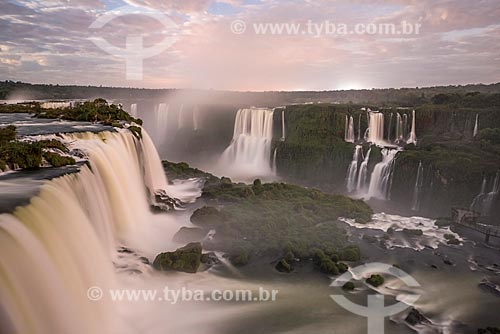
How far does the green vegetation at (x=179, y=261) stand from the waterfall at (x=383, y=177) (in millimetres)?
21636

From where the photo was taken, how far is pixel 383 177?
31.9m

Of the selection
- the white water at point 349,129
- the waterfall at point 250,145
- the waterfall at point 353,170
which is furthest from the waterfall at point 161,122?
the waterfall at point 353,170

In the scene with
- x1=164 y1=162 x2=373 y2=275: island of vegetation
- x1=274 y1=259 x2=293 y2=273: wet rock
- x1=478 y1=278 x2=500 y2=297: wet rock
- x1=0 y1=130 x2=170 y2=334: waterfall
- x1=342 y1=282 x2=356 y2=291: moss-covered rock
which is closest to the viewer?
x1=0 y1=130 x2=170 y2=334: waterfall

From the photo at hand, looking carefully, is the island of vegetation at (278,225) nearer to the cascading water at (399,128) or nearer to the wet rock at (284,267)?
the wet rock at (284,267)

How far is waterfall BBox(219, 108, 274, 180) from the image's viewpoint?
139 feet

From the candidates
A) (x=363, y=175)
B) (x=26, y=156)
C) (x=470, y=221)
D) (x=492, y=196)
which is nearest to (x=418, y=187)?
(x=492, y=196)

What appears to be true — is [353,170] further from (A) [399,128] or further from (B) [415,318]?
(B) [415,318]

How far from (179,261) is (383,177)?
75.6 ft

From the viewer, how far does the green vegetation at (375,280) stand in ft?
45.1

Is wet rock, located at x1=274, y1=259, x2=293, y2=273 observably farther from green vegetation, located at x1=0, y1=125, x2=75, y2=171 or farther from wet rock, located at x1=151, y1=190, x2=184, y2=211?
green vegetation, located at x1=0, y1=125, x2=75, y2=171

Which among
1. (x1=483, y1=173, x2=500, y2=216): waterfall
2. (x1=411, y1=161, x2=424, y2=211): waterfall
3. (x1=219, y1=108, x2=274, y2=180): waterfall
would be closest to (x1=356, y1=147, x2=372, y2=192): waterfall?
(x1=411, y1=161, x2=424, y2=211): waterfall

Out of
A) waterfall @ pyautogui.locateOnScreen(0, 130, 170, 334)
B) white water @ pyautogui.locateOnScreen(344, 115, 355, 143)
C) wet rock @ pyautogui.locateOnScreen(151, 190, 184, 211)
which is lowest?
wet rock @ pyautogui.locateOnScreen(151, 190, 184, 211)

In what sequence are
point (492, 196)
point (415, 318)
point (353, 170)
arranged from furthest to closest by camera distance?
point (353, 170) → point (492, 196) → point (415, 318)

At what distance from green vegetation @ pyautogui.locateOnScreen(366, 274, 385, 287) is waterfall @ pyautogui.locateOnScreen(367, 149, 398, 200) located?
60.4 ft
